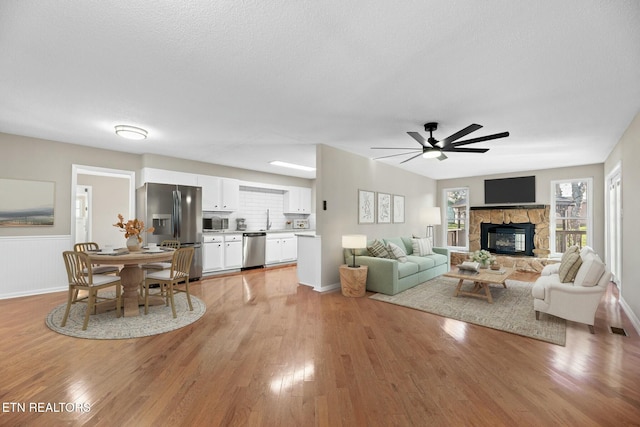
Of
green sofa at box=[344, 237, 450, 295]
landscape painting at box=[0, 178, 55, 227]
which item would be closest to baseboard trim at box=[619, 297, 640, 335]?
green sofa at box=[344, 237, 450, 295]

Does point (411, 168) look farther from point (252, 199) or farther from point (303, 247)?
point (252, 199)

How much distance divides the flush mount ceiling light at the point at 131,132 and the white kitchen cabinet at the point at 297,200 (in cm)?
441

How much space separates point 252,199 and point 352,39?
605 centimetres

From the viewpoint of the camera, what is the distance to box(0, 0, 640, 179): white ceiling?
183 centimetres

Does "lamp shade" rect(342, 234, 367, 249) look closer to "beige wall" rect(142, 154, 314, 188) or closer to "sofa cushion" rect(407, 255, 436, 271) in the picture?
"sofa cushion" rect(407, 255, 436, 271)

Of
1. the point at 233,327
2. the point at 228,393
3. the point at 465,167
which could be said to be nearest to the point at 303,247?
the point at 233,327

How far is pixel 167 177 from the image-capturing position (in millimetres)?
5781

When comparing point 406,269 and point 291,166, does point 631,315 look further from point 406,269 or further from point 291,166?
point 291,166

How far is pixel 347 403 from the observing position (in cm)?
197

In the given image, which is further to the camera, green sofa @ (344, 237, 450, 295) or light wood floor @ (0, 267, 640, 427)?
green sofa @ (344, 237, 450, 295)

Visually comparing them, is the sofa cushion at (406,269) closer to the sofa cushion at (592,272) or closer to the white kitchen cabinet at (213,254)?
the sofa cushion at (592,272)

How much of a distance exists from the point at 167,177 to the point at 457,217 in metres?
7.61

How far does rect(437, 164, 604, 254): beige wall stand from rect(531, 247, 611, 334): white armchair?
4.08 metres

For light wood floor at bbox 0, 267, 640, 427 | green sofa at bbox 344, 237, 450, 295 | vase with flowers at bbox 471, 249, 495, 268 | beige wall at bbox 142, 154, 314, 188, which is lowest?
light wood floor at bbox 0, 267, 640, 427
